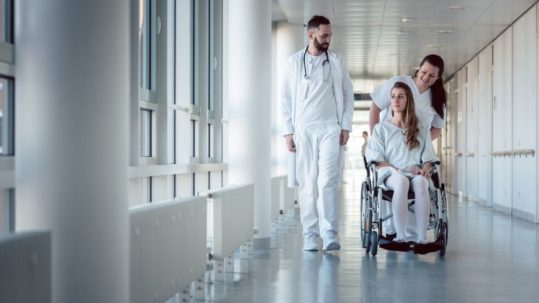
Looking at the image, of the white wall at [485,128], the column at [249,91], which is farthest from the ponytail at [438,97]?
the white wall at [485,128]

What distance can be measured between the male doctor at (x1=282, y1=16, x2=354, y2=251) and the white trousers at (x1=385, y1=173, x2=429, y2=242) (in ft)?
1.64

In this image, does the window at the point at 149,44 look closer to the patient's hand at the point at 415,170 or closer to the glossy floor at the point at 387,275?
the glossy floor at the point at 387,275

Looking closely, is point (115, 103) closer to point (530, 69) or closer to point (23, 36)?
point (23, 36)

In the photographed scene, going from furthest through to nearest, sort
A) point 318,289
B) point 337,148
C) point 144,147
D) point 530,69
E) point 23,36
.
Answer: point 530,69 → point 337,148 → point 144,147 → point 318,289 → point 23,36

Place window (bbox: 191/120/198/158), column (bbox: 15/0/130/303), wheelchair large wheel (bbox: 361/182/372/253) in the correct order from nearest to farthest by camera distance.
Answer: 1. column (bbox: 15/0/130/303)
2. wheelchair large wheel (bbox: 361/182/372/253)
3. window (bbox: 191/120/198/158)

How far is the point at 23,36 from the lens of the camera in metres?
2.39

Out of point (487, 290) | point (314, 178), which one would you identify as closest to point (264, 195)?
point (314, 178)

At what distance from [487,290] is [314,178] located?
210 centimetres

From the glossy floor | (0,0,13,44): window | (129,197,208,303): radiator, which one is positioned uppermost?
(0,0,13,44): window

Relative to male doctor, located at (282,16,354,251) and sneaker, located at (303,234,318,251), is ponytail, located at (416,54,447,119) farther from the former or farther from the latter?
sneaker, located at (303,234,318,251)

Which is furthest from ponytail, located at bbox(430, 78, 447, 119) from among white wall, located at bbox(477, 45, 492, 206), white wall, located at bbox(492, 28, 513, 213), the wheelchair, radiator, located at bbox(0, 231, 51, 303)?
white wall, located at bbox(477, 45, 492, 206)

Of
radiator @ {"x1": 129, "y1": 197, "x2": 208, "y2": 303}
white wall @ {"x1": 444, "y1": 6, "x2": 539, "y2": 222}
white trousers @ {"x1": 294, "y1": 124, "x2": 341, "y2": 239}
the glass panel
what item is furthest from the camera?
white wall @ {"x1": 444, "y1": 6, "x2": 539, "y2": 222}

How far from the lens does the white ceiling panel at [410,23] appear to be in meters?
11.8

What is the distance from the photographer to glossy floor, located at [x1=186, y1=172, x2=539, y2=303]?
4.41 metres
